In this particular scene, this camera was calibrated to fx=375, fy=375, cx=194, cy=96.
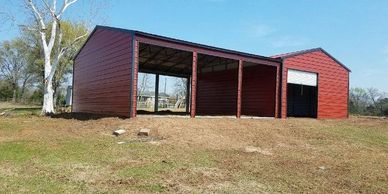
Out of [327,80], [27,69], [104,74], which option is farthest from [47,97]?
[27,69]

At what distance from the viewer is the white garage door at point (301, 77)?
68.2ft

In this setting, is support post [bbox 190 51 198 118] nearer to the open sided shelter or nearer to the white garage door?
the open sided shelter

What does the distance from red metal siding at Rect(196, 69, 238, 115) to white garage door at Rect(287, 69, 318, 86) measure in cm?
407

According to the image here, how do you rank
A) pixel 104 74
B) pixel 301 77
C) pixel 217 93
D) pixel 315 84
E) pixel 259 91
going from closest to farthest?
pixel 104 74 → pixel 301 77 → pixel 259 91 → pixel 315 84 → pixel 217 93

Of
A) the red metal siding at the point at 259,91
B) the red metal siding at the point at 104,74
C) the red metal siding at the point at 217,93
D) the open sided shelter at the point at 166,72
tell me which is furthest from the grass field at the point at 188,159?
the red metal siding at the point at 217,93

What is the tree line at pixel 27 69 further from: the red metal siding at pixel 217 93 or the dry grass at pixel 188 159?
the dry grass at pixel 188 159

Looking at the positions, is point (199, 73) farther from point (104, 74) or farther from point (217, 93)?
point (104, 74)

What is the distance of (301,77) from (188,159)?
14.0 m

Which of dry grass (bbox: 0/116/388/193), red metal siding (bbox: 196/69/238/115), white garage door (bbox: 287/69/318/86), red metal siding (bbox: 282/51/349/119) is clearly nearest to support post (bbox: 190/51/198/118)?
dry grass (bbox: 0/116/388/193)

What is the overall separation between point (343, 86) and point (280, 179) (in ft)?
59.8

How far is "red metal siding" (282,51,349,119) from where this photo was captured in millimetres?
21406

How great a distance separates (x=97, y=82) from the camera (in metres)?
19.7

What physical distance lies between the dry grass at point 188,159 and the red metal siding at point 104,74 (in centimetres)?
197

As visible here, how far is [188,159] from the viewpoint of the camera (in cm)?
902
